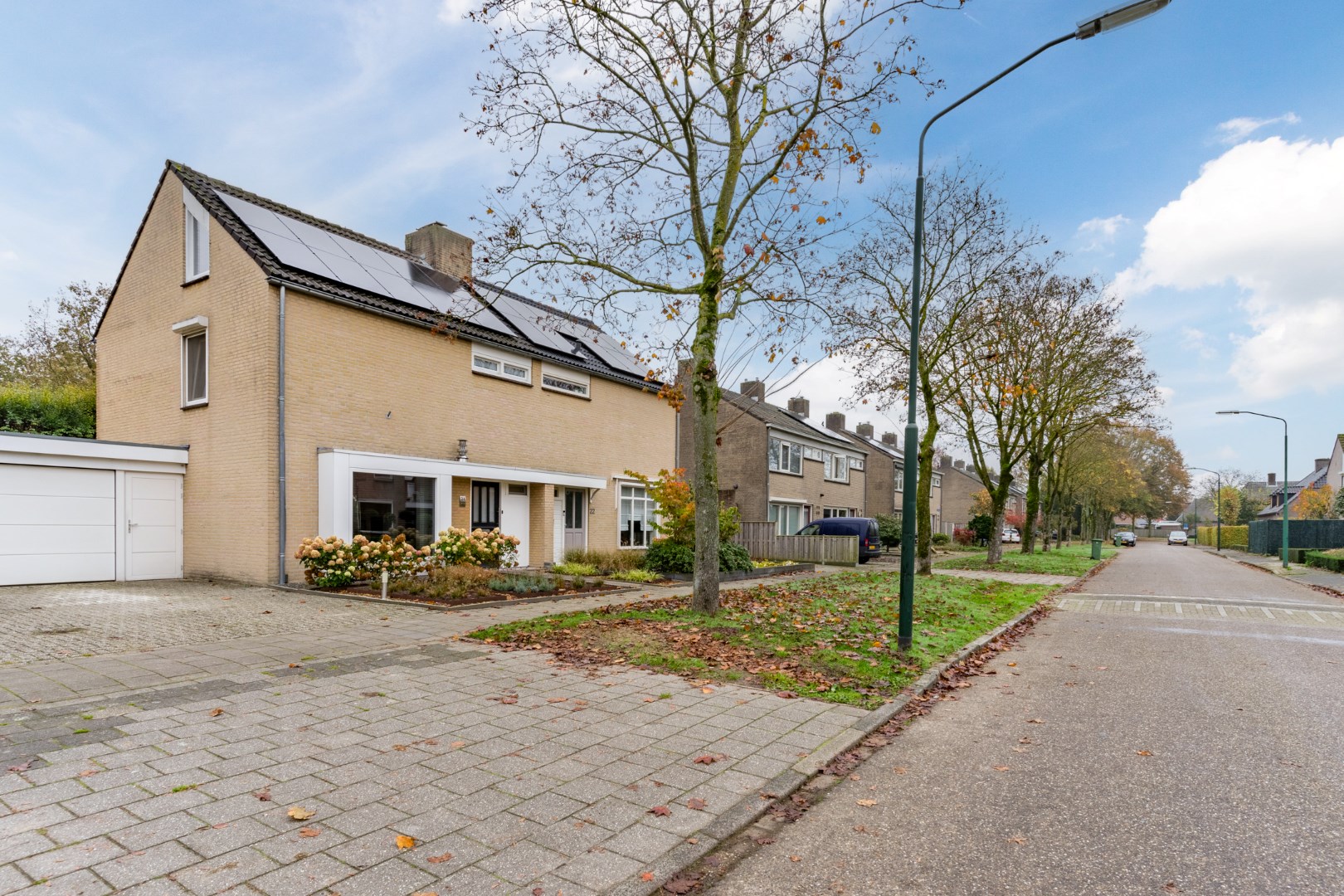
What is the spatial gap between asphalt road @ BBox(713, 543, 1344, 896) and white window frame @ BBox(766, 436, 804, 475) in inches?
981

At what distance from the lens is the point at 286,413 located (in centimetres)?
1379

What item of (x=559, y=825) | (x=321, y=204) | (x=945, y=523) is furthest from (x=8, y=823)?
(x=945, y=523)

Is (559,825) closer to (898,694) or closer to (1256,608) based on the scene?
(898,694)

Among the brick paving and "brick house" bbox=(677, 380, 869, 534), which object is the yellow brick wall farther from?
"brick house" bbox=(677, 380, 869, 534)

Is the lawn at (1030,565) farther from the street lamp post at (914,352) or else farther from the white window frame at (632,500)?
the street lamp post at (914,352)

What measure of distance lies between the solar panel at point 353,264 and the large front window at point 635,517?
22.1 ft

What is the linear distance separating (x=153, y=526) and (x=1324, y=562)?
3827 cm

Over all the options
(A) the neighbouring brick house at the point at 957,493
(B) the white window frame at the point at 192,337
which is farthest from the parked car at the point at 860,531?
(A) the neighbouring brick house at the point at 957,493

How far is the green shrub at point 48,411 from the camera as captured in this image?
62.0 ft

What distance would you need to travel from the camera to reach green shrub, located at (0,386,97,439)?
62.0 ft

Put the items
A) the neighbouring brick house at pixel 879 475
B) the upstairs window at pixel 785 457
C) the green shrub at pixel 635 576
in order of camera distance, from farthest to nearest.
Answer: the neighbouring brick house at pixel 879 475 < the upstairs window at pixel 785 457 < the green shrub at pixel 635 576

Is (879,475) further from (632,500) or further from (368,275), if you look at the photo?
(368,275)

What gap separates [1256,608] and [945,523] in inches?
1873

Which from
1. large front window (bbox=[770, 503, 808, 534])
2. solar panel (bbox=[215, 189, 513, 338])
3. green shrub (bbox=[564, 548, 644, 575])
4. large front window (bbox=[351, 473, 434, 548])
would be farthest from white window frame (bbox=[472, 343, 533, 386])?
large front window (bbox=[770, 503, 808, 534])
